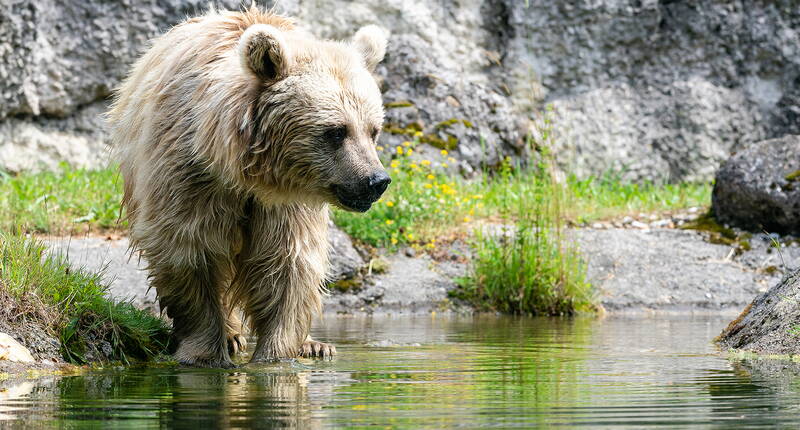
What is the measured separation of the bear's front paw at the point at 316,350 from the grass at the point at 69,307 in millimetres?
848

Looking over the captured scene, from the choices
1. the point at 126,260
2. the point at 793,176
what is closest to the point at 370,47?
the point at 126,260

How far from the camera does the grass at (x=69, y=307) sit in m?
5.43

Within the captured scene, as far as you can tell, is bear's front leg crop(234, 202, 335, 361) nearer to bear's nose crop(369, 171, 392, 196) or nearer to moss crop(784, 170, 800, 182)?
→ bear's nose crop(369, 171, 392, 196)

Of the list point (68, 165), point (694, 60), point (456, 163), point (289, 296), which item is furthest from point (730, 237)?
point (68, 165)

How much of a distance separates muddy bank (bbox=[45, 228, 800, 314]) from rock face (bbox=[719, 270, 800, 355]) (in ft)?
10.3

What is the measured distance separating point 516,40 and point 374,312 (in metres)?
5.97

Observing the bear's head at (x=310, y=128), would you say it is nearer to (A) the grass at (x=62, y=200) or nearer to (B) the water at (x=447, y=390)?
(B) the water at (x=447, y=390)

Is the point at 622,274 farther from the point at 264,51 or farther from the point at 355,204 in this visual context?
the point at 264,51

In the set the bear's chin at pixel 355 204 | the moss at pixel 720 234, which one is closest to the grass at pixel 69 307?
the bear's chin at pixel 355 204

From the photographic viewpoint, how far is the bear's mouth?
5598 mm

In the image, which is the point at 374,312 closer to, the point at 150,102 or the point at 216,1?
the point at 150,102

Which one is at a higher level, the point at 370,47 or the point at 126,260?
the point at 370,47

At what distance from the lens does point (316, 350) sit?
624 cm

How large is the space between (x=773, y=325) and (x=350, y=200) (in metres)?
2.30
